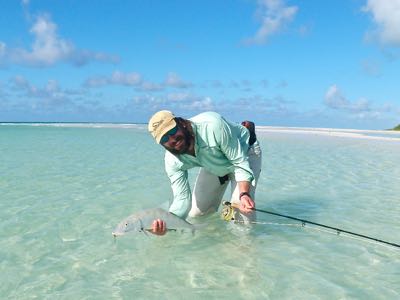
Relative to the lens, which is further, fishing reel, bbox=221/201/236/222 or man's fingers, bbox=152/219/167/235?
fishing reel, bbox=221/201/236/222

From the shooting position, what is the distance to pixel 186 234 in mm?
5113

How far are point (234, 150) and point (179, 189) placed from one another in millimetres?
774

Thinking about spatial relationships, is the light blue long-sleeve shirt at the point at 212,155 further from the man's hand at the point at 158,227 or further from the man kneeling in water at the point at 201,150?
the man's hand at the point at 158,227

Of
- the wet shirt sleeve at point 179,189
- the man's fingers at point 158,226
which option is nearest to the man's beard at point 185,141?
the wet shirt sleeve at point 179,189

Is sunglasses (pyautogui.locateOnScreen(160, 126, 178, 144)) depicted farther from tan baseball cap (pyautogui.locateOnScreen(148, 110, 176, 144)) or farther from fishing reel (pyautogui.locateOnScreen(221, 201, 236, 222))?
fishing reel (pyautogui.locateOnScreen(221, 201, 236, 222))

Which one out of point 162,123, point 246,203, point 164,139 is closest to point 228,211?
point 246,203

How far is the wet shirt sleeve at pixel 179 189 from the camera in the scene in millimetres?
4469

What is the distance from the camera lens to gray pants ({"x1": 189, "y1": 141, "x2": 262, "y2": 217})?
5.20 m

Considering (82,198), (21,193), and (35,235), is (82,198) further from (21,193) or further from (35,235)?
(35,235)

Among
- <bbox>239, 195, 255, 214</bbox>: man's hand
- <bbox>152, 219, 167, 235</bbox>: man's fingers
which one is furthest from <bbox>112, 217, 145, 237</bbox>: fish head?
<bbox>239, 195, 255, 214</bbox>: man's hand

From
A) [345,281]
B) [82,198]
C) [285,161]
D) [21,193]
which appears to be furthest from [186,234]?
[285,161]

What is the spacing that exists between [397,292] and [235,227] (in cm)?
219

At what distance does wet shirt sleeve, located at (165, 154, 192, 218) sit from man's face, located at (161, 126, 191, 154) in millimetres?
536

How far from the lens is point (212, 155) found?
14.0ft
